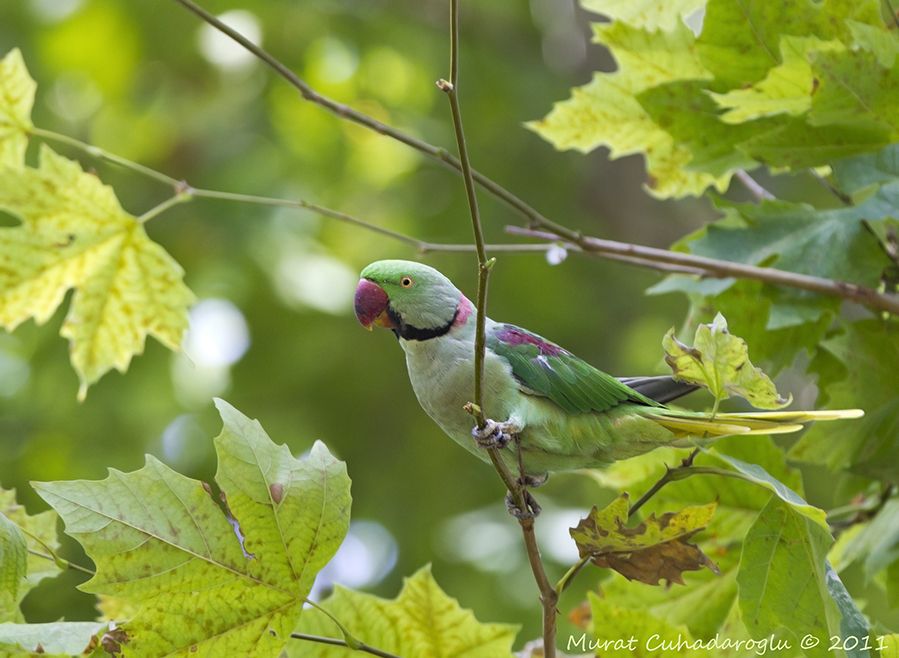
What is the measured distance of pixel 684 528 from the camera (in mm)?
1992

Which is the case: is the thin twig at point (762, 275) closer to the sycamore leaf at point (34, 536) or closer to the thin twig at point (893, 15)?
the thin twig at point (893, 15)

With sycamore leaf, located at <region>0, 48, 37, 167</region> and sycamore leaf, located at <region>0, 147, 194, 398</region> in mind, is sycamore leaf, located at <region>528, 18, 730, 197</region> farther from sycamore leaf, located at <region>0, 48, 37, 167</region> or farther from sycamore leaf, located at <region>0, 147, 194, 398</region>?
sycamore leaf, located at <region>0, 48, 37, 167</region>

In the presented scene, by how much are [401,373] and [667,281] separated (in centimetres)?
420

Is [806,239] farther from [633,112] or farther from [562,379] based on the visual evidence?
[562,379]

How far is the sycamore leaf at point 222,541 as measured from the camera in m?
1.97

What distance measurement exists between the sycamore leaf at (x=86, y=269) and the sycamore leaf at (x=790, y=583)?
1.78 m

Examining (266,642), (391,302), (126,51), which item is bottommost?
(266,642)

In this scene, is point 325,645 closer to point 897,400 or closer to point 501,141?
point 897,400

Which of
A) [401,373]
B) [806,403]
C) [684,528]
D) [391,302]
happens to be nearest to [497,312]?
[401,373]

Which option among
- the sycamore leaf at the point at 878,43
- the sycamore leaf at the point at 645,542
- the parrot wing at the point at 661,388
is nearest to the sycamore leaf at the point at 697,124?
the sycamore leaf at the point at 878,43

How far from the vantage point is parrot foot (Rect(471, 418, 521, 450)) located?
211 centimetres

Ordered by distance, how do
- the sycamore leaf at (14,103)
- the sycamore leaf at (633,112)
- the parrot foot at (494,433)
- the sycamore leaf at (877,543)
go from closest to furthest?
the parrot foot at (494,433)
the sycamore leaf at (877,543)
the sycamore leaf at (633,112)
the sycamore leaf at (14,103)

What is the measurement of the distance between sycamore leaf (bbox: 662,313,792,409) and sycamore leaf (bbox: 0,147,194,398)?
5.37 ft

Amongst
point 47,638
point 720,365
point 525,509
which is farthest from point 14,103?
point 720,365
